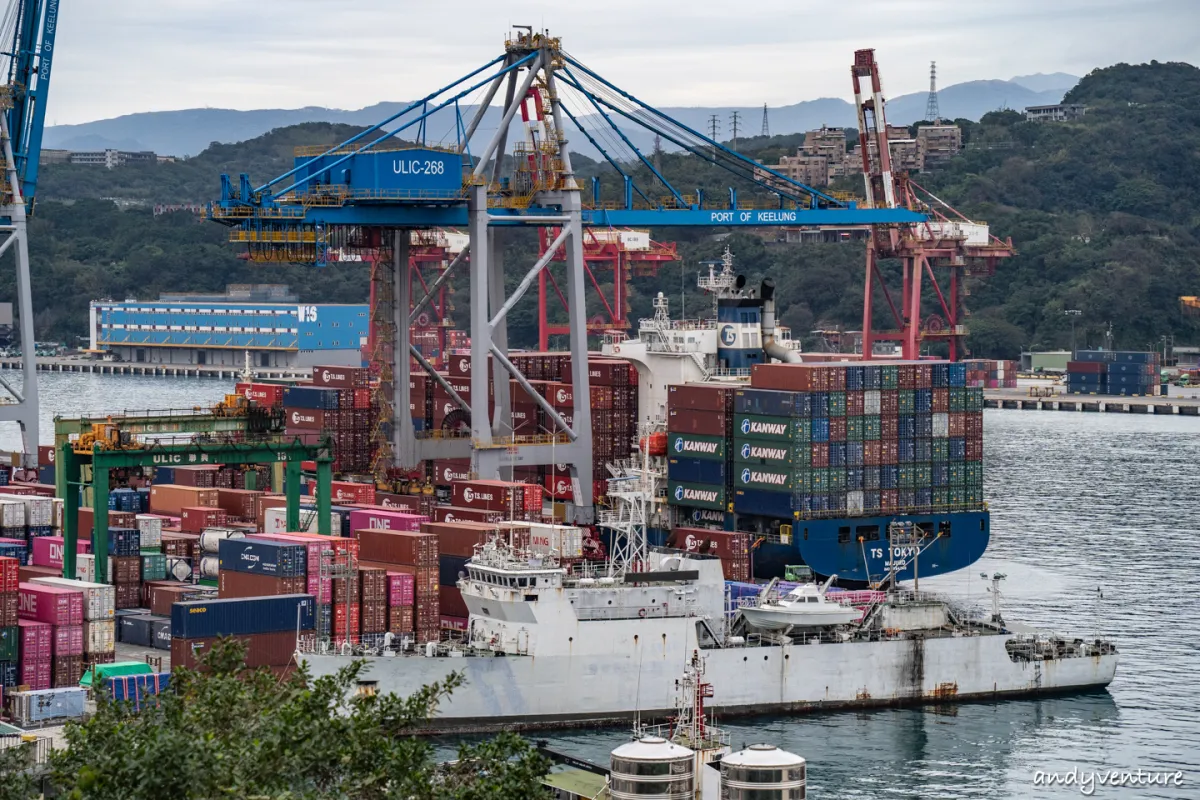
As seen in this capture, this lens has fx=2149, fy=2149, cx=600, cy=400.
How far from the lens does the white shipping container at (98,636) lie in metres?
45.3

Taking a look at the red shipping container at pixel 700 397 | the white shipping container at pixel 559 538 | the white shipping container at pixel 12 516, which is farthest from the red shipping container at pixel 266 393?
the white shipping container at pixel 559 538

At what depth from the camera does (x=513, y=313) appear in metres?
176

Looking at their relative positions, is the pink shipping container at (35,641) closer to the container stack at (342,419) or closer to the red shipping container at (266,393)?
the container stack at (342,419)

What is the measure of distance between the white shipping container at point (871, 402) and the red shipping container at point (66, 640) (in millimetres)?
24469

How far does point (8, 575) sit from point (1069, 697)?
85.2 feet

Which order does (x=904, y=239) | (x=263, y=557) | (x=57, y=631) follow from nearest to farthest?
(x=57, y=631), (x=263, y=557), (x=904, y=239)

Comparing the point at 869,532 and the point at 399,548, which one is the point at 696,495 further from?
the point at 399,548

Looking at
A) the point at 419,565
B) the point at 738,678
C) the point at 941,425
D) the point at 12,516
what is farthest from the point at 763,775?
the point at 941,425

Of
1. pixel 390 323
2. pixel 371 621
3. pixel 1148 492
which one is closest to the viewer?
pixel 371 621

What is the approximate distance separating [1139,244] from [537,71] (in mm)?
122196

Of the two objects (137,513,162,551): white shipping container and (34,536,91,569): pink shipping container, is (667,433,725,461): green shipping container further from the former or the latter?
(34,536,91,569): pink shipping container

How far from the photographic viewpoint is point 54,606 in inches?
1766

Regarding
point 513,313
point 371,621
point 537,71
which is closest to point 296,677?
point 371,621

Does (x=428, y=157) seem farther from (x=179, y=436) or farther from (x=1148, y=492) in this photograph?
(x=1148, y=492)
